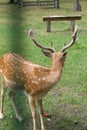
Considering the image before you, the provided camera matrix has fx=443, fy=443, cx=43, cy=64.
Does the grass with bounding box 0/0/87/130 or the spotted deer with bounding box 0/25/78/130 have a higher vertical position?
the spotted deer with bounding box 0/25/78/130

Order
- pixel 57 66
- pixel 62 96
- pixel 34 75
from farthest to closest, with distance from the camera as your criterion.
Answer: pixel 62 96, pixel 34 75, pixel 57 66

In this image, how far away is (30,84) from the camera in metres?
3.59

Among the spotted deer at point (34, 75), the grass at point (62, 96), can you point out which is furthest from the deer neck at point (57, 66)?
the grass at point (62, 96)

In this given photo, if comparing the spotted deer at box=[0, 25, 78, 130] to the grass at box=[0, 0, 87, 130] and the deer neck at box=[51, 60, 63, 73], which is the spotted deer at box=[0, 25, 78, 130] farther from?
the grass at box=[0, 0, 87, 130]

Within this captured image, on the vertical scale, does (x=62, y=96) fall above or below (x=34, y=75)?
below

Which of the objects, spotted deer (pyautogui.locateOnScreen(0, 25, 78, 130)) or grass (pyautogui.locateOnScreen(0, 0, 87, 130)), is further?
grass (pyautogui.locateOnScreen(0, 0, 87, 130))

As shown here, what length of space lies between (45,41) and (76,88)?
3691 millimetres

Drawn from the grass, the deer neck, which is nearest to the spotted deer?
the deer neck

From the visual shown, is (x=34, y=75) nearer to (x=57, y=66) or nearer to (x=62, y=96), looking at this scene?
(x=57, y=66)

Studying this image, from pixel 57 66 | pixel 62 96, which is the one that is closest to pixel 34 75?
pixel 57 66

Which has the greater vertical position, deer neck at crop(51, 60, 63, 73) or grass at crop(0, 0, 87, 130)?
deer neck at crop(51, 60, 63, 73)

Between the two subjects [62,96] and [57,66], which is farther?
[62,96]

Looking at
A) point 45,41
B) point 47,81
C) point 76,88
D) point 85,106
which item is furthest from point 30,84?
point 45,41

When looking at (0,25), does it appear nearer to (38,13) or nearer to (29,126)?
(38,13)
